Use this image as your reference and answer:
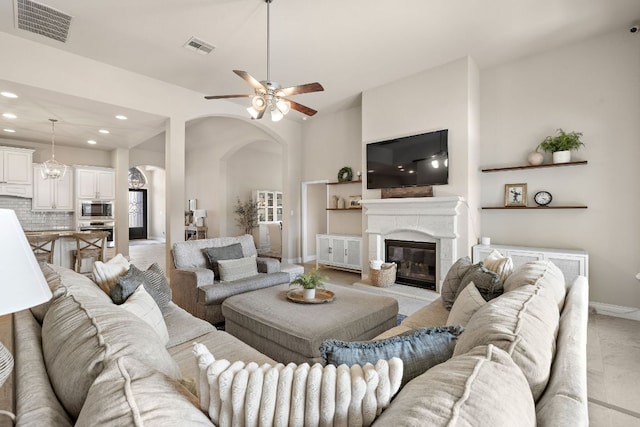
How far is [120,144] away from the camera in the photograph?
6.97m

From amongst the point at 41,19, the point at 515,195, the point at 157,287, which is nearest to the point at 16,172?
the point at 41,19

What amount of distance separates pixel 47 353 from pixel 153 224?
1356 cm

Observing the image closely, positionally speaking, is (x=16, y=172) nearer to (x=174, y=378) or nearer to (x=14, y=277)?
(x=14, y=277)

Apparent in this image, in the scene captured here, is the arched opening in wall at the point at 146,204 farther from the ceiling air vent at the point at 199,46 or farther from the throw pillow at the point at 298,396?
the throw pillow at the point at 298,396

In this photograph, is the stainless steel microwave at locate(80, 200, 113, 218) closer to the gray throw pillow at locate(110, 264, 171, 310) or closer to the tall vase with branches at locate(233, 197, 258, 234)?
the tall vase with branches at locate(233, 197, 258, 234)

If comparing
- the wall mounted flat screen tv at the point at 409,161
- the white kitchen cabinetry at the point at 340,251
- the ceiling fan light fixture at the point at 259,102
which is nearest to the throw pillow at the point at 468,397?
the ceiling fan light fixture at the point at 259,102

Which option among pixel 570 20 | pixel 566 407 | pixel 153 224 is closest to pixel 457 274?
pixel 566 407

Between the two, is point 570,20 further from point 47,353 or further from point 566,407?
point 47,353

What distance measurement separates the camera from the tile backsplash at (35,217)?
630cm

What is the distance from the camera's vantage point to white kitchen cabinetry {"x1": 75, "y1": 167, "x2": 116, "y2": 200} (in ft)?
22.7

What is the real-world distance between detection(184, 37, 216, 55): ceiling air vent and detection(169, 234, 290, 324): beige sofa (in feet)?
7.75

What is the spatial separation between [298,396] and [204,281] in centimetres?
Result: 265

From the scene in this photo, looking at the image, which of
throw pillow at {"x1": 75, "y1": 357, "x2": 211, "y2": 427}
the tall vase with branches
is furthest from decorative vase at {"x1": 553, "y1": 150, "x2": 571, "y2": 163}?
the tall vase with branches

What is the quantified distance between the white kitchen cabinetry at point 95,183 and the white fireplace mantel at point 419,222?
245 inches
